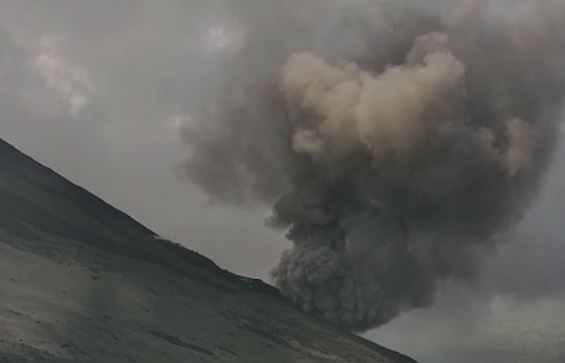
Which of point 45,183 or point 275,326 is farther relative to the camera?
point 45,183

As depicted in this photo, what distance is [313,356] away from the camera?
338ft

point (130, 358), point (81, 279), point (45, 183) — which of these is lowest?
point (130, 358)

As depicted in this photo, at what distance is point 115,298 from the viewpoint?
93125 mm

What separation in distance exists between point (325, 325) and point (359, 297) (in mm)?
9742

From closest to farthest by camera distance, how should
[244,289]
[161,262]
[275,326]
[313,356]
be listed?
[313,356], [275,326], [161,262], [244,289]

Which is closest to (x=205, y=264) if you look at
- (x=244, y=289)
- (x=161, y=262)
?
(x=244, y=289)

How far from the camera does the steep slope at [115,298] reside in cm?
7262

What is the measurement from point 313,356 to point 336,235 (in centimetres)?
2564

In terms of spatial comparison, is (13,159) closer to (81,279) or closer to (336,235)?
(81,279)

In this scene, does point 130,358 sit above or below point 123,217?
below

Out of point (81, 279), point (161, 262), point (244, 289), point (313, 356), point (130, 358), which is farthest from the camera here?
point (244, 289)

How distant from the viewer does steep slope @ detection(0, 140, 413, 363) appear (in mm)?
72625

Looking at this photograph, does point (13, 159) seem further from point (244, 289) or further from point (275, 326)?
point (275, 326)

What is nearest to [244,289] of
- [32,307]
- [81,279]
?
[81,279]
